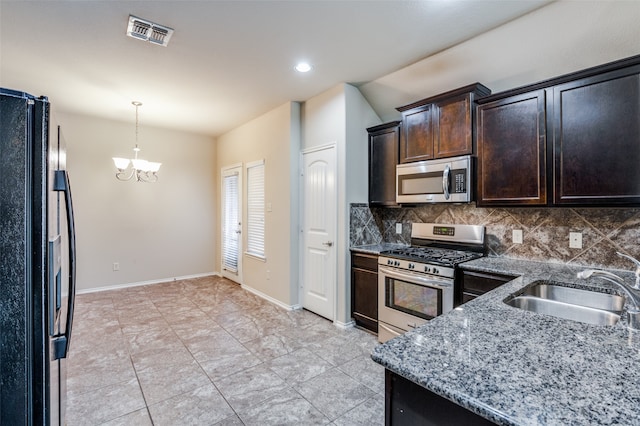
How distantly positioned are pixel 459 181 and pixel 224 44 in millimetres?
2392

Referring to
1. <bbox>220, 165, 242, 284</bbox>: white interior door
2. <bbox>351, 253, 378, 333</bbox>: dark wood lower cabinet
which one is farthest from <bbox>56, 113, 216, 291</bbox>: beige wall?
<bbox>351, 253, 378, 333</bbox>: dark wood lower cabinet

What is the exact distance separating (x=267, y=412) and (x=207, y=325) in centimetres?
180

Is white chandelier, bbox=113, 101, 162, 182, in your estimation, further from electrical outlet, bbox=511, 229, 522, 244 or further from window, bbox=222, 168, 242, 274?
electrical outlet, bbox=511, 229, 522, 244

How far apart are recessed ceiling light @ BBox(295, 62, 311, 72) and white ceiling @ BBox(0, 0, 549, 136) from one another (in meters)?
0.07

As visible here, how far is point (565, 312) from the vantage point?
5.53 ft

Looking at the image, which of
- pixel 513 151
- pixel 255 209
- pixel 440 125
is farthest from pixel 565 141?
pixel 255 209

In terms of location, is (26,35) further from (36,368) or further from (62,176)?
(36,368)

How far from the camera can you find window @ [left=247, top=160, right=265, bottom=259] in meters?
4.82

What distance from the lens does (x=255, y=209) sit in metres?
5.00

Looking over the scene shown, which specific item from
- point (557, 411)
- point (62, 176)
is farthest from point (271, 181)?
point (557, 411)

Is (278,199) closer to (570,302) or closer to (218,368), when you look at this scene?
(218,368)

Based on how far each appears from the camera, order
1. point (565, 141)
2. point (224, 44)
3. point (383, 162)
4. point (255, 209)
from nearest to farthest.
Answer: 1. point (565, 141)
2. point (224, 44)
3. point (383, 162)
4. point (255, 209)

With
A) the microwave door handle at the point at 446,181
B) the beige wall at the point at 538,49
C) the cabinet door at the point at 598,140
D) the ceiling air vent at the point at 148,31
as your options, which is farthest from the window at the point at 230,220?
the cabinet door at the point at 598,140

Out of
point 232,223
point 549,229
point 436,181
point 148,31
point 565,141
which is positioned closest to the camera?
point 565,141
